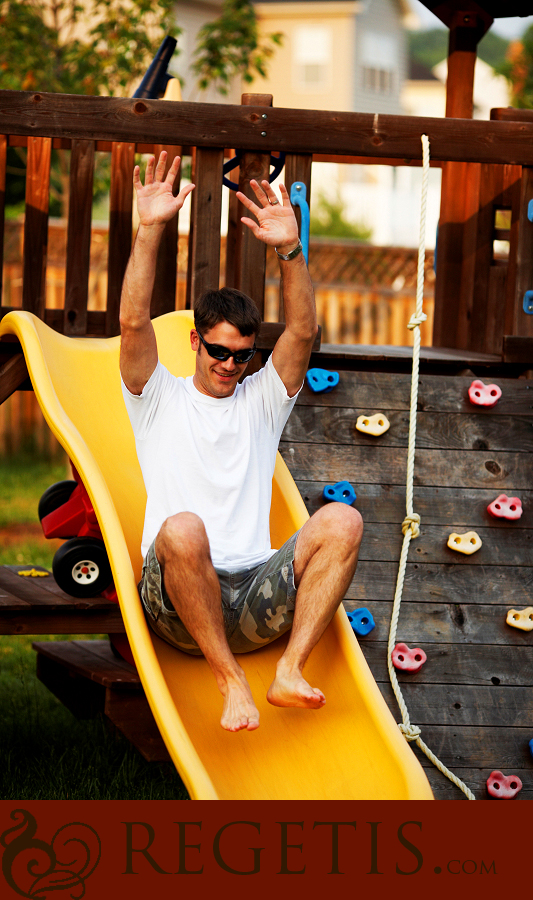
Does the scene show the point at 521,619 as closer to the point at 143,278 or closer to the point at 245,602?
the point at 245,602

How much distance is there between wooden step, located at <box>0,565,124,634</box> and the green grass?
503mm

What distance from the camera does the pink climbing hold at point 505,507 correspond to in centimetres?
377

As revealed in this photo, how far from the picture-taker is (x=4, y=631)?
4.04m

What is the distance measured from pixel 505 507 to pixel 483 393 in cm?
50

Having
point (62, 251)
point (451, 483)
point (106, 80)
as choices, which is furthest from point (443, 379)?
point (62, 251)

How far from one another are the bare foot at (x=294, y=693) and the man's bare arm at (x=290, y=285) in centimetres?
92

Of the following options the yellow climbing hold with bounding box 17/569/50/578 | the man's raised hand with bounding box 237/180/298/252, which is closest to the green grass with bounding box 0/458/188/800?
the yellow climbing hold with bounding box 17/569/50/578

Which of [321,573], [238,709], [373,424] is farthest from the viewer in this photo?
[373,424]

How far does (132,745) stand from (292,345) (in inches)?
85.7

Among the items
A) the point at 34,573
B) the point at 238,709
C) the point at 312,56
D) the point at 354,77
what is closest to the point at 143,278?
the point at 238,709

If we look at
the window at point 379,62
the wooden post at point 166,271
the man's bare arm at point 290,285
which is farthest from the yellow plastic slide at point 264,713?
the window at point 379,62

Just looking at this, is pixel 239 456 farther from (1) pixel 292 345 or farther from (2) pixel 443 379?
(2) pixel 443 379

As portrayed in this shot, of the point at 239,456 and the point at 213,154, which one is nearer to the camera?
the point at 239,456

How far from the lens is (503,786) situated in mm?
3256
